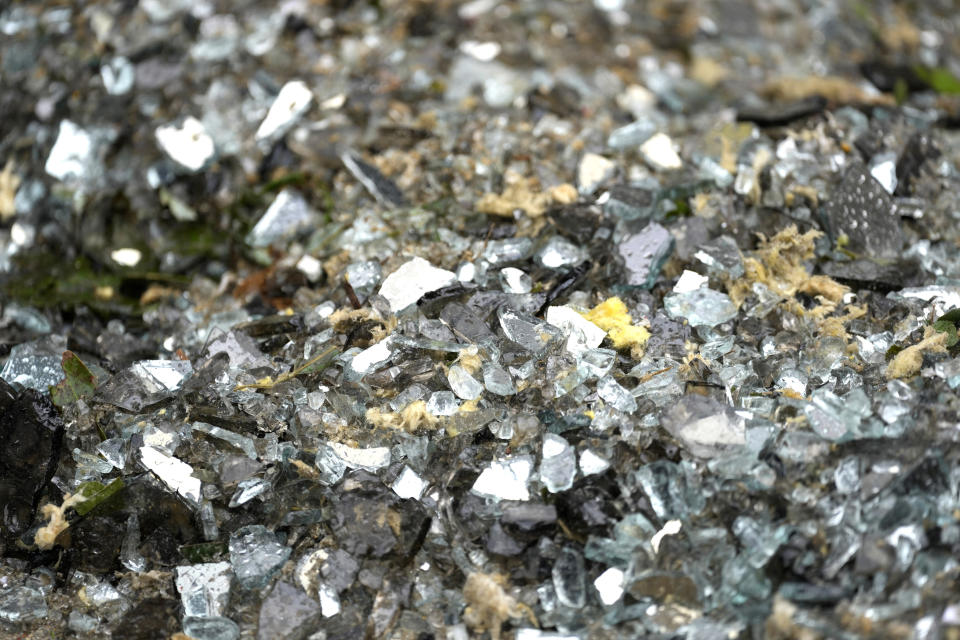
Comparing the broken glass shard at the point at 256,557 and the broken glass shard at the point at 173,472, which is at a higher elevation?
the broken glass shard at the point at 173,472

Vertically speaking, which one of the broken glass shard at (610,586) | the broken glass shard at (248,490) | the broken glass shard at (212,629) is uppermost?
the broken glass shard at (248,490)

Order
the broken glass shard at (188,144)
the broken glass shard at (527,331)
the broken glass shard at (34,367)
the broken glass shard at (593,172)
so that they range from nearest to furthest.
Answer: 1. the broken glass shard at (527,331)
2. the broken glass shard at (34,367)
3. the broken glass shard at (593,172)
4. the broken glass shard at (188,144)

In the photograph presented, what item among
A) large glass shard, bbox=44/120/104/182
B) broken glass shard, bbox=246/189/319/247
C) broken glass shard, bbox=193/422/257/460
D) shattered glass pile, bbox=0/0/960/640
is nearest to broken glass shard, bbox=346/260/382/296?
shattered glass pile, bbox=0/0/960/640

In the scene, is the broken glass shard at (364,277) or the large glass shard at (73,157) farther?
the large glass shard at (73,157)

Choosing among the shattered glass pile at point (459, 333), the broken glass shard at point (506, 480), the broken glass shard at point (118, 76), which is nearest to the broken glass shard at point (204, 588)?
the shattered glass pile at point (459, 333)

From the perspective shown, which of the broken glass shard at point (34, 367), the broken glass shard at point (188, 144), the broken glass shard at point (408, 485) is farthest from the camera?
the broken glass shard at point (188, 144)

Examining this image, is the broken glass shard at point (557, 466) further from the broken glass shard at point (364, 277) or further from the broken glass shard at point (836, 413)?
the broken glass shard at point (364, 277)

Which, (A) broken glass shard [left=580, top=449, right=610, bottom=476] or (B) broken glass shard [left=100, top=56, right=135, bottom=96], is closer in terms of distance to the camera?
(A) broken glass shard [left=580, top=449, right=610, bottom=476]

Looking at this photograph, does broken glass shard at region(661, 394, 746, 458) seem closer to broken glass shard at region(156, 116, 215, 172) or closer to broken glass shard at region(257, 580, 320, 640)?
broken glass shard at region(257, 580, 320, 640)
